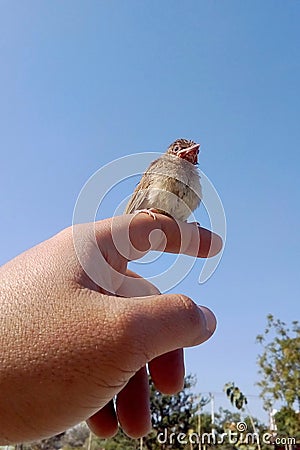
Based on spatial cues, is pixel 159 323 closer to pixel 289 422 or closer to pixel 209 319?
pixel 209 319

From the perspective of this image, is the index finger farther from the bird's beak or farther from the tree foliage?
the tree foliage

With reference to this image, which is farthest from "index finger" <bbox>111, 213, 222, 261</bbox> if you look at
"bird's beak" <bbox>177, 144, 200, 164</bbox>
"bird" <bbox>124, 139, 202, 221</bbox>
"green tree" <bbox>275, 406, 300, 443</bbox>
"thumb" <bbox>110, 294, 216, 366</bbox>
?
"green tree" <bbox>275, 406, 300, 443</bbox>

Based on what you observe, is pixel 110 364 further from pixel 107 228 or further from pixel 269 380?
pixel 269 380

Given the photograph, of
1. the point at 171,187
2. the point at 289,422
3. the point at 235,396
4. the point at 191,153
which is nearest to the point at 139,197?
the point at 171,187

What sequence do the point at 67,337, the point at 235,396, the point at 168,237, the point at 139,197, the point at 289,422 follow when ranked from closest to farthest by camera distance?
the point at 67,337 < the point at 168,237 < the point at 139,197 < the point at 235,396 < the point at 289,422

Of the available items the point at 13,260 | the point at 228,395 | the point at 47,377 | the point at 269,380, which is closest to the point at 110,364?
the point at 47,377
